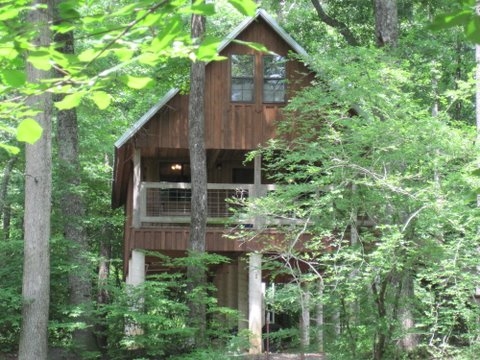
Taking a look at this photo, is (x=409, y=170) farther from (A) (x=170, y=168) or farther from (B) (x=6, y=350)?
(A) (x=170, y=168)

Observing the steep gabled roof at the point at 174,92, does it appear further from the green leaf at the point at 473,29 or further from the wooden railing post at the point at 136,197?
the green leaf at the point at 473,29

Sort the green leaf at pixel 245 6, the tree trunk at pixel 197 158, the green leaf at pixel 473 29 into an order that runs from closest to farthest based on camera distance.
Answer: the green leaf at pixel 473 29
the green leaf at pixel 245 6
the tree trunk at pixel 197 158

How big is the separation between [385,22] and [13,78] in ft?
41.8

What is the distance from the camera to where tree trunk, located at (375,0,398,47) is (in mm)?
13922

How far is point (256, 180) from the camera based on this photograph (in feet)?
49.0

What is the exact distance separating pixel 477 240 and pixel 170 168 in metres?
10.8

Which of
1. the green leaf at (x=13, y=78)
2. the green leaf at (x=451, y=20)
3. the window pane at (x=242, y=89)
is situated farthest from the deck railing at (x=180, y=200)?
the green leaf at (x=451, y=20)

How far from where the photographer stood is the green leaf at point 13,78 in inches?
89.4

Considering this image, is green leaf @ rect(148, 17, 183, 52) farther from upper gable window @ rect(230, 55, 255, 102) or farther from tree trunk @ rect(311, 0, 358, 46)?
tree trunk @ rect(311, 0, 358, 46)

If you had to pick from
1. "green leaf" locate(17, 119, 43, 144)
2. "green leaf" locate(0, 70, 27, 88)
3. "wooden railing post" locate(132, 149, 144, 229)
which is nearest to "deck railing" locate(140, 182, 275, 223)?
"wooden railing post" locate(132, 149, 144, 229)

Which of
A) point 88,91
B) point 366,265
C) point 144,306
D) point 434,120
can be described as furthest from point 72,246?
point 88,91

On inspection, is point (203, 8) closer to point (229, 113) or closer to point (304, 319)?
point (304, 319)

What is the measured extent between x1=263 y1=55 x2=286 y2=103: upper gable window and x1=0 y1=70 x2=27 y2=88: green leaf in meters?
13.7

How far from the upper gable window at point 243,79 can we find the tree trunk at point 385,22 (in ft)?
10.8
